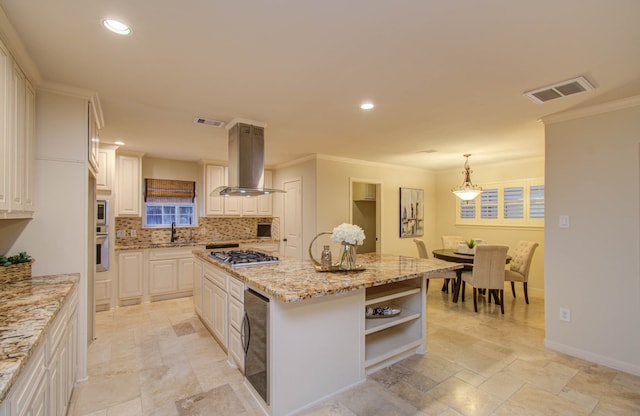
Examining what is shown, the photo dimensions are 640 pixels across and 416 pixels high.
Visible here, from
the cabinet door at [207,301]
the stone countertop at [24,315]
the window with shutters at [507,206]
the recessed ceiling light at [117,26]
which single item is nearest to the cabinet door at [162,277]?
the cabinet door at [207,301]

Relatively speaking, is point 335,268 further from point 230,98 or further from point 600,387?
point 600,387

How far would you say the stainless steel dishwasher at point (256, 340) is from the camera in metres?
2.03

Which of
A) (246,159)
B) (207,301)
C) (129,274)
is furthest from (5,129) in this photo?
(129,274)

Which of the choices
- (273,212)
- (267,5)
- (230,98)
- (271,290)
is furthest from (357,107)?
(273,212)

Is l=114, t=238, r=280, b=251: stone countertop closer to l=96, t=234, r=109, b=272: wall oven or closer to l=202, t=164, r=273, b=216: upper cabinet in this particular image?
l=96, t=234, r=109, b=272: wall oven

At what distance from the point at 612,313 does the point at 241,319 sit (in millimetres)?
3313

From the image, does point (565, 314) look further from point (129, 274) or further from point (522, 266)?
point (129, 274)

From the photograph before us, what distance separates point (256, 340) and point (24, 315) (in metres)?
1.28

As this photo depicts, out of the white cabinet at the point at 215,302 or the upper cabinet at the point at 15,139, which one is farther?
the white cabinet at the point at 215,302

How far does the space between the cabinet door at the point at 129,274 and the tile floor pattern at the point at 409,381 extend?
38.4 inches

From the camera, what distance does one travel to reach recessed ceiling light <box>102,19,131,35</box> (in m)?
1.59

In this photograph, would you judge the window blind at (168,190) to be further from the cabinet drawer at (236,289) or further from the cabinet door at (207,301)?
the cabinet drawer at (236,289)

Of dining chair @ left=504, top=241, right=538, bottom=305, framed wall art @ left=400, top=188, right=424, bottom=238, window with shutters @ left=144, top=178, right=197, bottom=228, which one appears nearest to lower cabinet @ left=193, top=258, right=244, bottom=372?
window with shutters @ left=144, top=178, right=197, bottom=228

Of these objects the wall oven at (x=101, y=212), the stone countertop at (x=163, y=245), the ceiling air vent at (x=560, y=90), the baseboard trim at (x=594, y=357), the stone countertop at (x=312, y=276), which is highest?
the ceiling air vent at (x=560, y=90)
